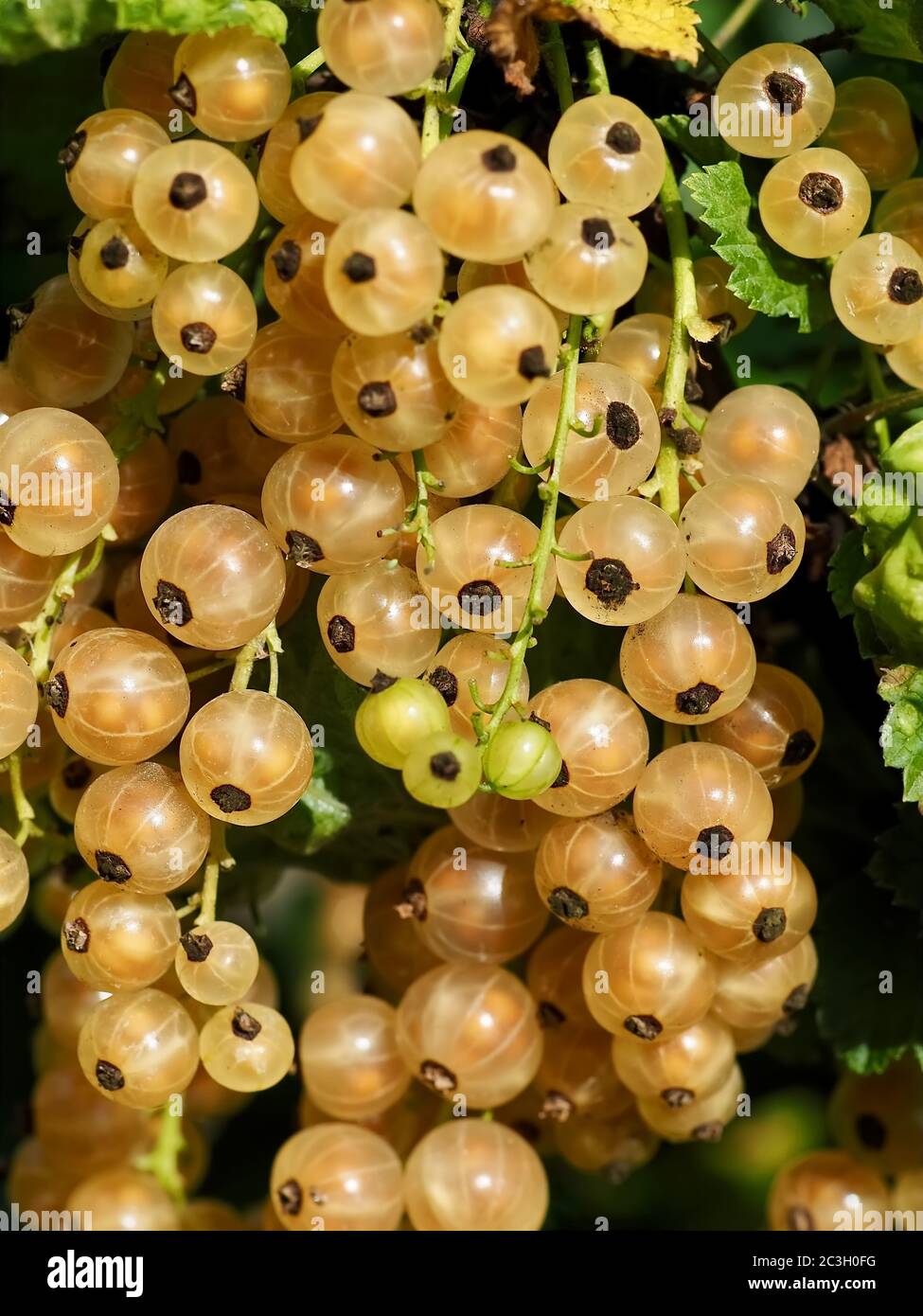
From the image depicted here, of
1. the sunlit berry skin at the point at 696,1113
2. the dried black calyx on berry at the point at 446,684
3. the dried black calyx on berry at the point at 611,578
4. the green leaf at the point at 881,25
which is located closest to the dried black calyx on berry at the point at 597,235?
the dried black calyx on berry at the point at 611,578

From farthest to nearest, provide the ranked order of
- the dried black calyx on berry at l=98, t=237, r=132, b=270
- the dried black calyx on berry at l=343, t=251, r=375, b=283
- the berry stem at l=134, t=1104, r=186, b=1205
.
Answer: the berry stem at l=134, t=1104, r=186, b=1205
the dried black calyx on berry at l=98, t=237, r=132, b=270
the dried black calyx on berry at l=343, t=251, r=375, b=283

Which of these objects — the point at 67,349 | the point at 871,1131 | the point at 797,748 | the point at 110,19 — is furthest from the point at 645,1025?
the point at 110,19

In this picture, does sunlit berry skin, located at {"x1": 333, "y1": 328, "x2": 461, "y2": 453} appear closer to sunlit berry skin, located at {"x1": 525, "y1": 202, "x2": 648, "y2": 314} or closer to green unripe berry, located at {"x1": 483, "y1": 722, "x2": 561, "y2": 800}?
sunlit berry skin, located at {"x1": 525, "y1": 202, "x2": 648, "y2": 314}

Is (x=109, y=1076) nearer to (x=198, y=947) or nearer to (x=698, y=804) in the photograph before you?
(x=198, y=947)

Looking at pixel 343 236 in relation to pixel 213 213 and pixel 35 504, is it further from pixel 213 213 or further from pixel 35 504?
pixel 35 504

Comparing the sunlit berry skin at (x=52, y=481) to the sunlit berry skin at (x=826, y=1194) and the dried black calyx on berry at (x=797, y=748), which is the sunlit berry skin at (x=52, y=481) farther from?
the sunlit berry skin at (x=826, y=1194)

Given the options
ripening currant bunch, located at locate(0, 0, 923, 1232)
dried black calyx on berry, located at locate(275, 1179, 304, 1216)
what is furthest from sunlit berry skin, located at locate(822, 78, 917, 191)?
dried black calyx on berry, located at locate(275, 1179, 304, 1216)
